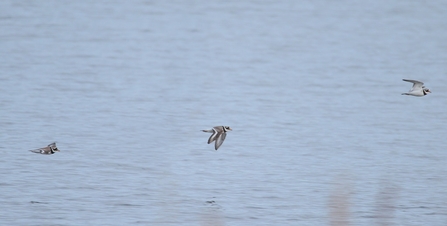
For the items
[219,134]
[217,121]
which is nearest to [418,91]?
[219,134]

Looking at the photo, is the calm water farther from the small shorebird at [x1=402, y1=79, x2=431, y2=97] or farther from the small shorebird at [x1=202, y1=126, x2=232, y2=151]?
the small shorebird at [x1=402, y1=79, x2=431, y2=97]

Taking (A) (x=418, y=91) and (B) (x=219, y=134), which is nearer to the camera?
(B) (x=219, y=134)

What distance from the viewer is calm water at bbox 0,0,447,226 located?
45.7ft

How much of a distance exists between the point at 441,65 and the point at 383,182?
15156mm

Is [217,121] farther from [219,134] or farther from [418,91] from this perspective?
[219,134]

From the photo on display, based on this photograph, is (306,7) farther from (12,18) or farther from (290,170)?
(290,170)

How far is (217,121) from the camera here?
21.8 metres

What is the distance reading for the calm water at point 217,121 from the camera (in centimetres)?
1393

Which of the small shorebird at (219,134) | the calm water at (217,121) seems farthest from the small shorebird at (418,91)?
the small shorebird at (219,134)

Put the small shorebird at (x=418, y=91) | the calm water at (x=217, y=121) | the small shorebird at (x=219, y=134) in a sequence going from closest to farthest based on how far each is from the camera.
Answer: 1. the small shorebird at (x=219, y=134)
2. the calm water at (x=217, y=121)
3. the small shorebird at (x=418, y=91)

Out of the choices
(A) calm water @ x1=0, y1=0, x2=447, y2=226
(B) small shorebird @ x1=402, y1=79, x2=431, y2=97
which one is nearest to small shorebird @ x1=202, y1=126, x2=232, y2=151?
(A) calm water @ x1=0, y1=0, x2=447, y2=226

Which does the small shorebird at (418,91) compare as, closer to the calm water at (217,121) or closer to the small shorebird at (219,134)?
the calm water at (217,121)

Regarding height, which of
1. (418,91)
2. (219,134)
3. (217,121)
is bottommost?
(219,134)

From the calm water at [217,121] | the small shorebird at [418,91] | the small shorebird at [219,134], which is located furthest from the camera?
the small shorebird at [418,91]
